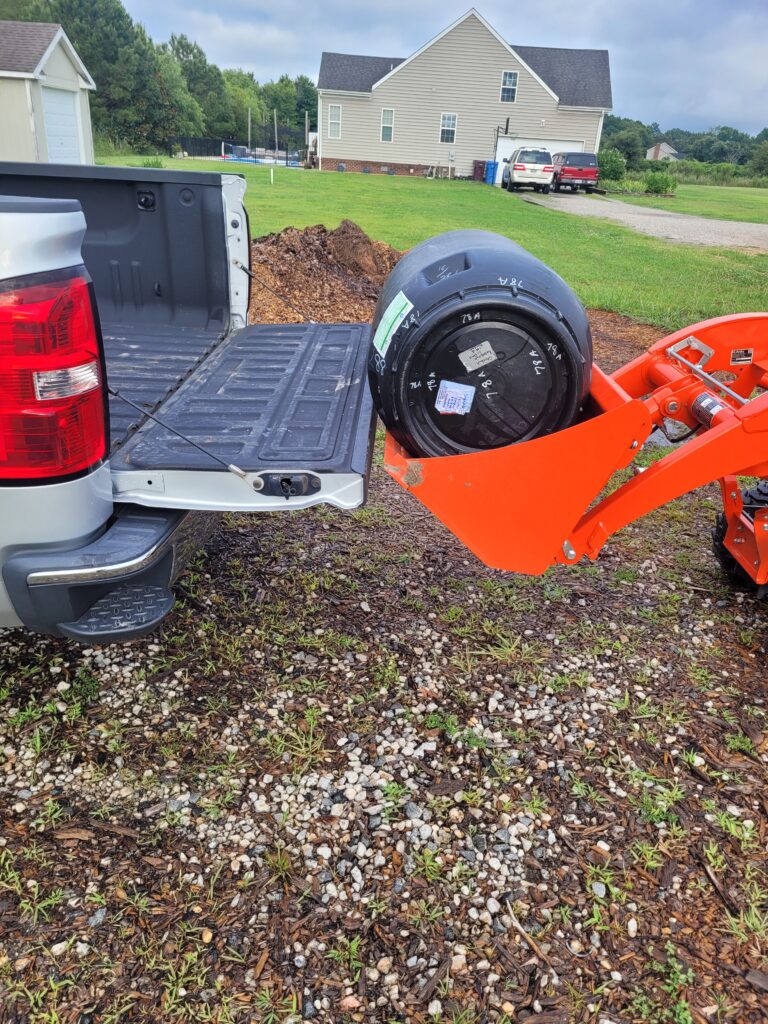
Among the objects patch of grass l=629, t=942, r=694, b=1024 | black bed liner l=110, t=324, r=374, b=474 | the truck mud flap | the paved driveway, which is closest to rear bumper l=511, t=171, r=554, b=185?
the paved driveway

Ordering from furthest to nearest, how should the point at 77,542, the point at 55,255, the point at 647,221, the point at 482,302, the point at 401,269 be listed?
the point at 647,221 < the point at 401,269 < the point at 482,302 < the point at 77,542 < the point at 55,255

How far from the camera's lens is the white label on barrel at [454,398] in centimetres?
250

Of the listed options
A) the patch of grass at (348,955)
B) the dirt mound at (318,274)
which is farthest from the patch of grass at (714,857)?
the dirt mound at (318,274)

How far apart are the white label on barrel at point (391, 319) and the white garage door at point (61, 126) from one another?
2476cm

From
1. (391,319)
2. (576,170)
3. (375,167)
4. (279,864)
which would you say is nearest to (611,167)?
(576,170)

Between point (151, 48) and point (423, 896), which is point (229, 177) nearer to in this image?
point (423, 896)

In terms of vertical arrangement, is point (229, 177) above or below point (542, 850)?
above

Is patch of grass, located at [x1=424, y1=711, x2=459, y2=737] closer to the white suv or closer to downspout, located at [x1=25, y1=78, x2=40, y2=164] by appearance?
downspout, located at [x1=25, y1=78, x2=40, y2=164]

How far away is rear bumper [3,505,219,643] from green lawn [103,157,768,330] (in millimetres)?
8344

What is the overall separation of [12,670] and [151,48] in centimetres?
7294

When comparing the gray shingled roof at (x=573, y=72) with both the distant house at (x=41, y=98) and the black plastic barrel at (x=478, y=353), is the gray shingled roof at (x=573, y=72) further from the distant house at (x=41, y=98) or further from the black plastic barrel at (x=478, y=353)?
the black plastic barrel at (x=478, y=353)

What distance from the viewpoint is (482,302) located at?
238cm

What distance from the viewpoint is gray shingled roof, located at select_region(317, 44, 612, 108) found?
42.6m

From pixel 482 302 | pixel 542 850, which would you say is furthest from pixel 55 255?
pixel 542 850
